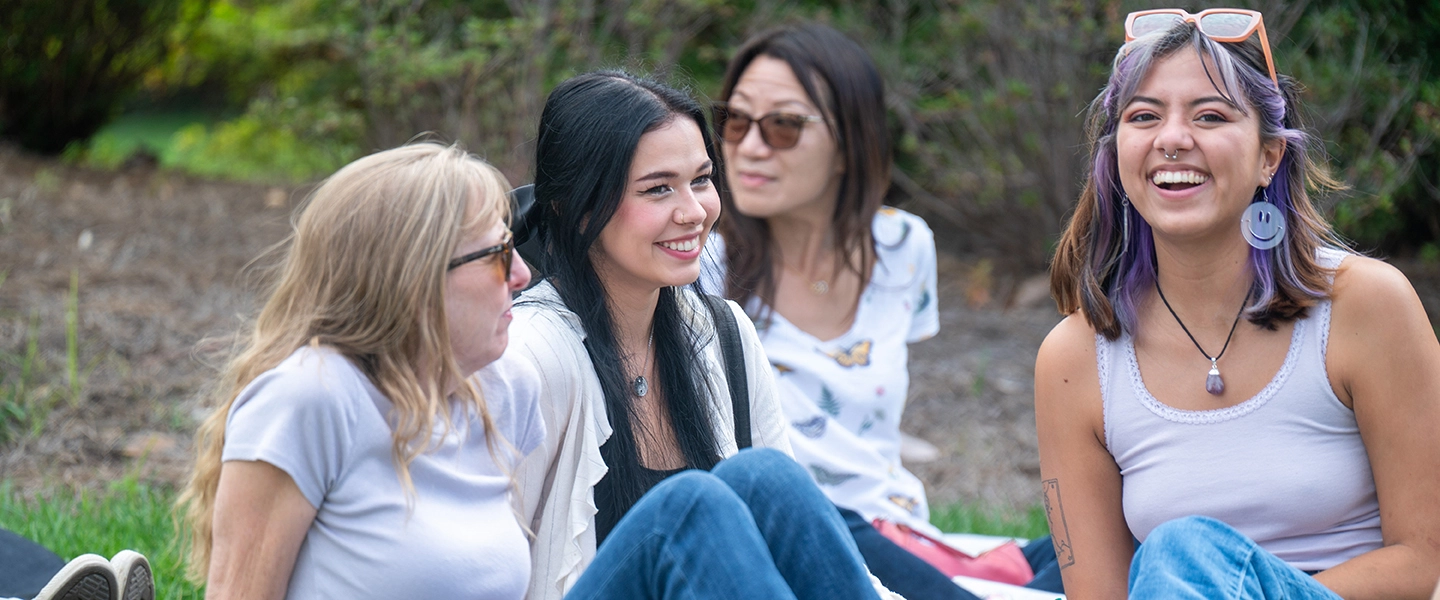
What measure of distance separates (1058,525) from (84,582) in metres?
1.83

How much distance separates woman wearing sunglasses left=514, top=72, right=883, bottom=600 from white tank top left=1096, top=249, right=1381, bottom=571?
2.27ft

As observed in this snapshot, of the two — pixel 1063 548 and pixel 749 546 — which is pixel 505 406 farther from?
pixel 1063 548

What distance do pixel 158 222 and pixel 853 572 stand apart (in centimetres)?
588

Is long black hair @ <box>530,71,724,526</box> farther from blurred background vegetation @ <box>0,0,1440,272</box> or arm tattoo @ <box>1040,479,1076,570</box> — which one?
blurred background vegetation @ <box>0,0,1440,272</box>

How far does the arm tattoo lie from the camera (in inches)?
96.7

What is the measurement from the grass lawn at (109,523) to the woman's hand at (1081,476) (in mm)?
1988

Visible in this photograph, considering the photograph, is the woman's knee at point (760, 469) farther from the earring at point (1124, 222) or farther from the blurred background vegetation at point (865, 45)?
the blurred background vegetation at point (865, 45)

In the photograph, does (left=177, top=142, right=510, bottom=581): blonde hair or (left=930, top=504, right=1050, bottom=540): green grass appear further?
(left=930, top=504, right=1050, bottom=540): green grass

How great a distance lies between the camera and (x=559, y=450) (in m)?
2.31

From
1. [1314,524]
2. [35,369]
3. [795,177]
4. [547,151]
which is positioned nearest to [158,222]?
[35,369]

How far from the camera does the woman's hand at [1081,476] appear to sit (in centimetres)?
243

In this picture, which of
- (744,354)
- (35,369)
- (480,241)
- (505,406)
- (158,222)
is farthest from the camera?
(158,222)

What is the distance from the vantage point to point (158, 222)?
6.82 meters

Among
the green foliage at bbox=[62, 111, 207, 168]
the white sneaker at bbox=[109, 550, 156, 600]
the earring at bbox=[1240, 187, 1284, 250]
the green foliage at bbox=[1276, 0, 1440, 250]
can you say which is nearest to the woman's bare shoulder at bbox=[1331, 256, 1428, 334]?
the earring at bbox=[1240, 187, 1284, 250]
